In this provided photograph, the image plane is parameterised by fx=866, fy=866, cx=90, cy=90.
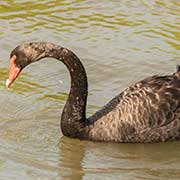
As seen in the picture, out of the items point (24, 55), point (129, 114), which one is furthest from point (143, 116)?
point (24, 55)

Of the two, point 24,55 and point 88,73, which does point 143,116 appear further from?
point 88,73

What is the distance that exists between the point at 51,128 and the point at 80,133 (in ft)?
1.14

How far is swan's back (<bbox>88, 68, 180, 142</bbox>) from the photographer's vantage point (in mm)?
8297

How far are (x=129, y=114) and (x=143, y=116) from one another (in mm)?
136

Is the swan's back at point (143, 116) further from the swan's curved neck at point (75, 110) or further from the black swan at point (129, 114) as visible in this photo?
the swan's curved neck at point (75, 110)

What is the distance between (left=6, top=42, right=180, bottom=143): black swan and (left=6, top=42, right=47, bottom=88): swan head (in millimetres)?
330

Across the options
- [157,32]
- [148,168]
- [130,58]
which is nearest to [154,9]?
[157,32]

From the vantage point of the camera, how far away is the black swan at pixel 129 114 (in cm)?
830

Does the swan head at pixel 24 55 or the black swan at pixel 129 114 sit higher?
the swan head at pixel 24 55

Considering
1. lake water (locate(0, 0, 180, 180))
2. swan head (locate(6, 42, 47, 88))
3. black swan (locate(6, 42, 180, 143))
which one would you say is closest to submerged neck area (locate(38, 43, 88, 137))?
black swan (locate(6, 42, 180, 143))

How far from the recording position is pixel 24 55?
25.9 feet

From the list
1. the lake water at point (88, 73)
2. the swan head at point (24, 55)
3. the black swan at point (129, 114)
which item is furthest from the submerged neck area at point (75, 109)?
the swan head at point (24, 55)

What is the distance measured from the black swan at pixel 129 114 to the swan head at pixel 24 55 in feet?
1.08

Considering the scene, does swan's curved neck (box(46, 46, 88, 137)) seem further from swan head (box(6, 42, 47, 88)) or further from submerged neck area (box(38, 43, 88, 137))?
swan head (box(6, 42, 47, 88))
